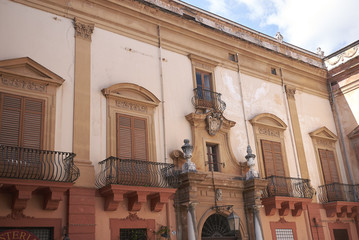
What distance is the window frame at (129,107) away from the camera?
1147 cm

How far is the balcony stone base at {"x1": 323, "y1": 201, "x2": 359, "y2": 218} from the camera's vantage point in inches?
610

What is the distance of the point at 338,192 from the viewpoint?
53.6 feet

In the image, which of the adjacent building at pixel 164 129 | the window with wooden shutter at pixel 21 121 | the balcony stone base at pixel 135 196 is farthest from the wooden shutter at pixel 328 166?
the window with wooden shutter at pixel 21 121

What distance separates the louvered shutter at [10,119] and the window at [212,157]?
6.12 m

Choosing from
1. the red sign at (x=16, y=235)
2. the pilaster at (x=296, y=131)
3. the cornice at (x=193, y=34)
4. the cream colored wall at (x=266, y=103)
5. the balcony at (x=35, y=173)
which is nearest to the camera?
the red sign at (x=16, y=235)

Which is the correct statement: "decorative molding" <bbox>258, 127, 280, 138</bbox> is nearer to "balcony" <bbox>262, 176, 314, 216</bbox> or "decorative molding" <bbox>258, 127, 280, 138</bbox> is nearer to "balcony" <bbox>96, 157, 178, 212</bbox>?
"balcony" <bbox>262, 176, 314, 216</bbox>

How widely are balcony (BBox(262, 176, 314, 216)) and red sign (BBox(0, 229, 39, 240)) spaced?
7.85 meters

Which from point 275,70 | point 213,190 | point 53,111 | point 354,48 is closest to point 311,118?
point 275,70

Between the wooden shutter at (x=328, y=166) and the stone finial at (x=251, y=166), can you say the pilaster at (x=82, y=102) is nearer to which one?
the stone finial at (x=251, y=166)

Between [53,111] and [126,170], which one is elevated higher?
[53,111]

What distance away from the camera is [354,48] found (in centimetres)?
1816

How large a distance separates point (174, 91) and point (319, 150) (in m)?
7.45

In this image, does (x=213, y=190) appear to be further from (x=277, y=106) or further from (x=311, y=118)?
(x=311, y=118)

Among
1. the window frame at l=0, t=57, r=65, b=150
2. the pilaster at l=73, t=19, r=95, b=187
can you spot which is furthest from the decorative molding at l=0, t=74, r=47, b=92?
the pilaster at l=73, t=19, r=95, b=187
